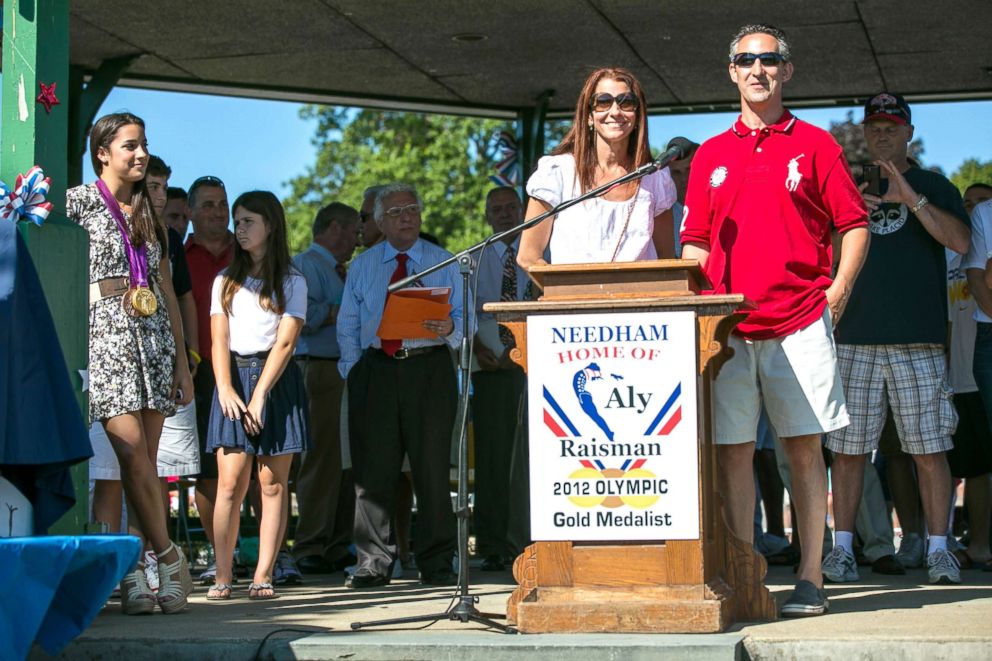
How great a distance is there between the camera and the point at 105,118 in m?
6.71

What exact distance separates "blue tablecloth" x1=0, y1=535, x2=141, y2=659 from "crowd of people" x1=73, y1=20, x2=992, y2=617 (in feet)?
4.70

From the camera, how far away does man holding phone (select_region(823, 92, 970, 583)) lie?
7.40 m

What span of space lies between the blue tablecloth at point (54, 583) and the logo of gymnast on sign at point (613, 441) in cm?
162

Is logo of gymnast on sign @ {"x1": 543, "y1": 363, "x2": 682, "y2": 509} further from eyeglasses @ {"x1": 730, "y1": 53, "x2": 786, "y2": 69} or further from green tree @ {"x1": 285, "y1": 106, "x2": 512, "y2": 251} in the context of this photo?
green tree @ {"x1": 285, "y1": 106, "x2": 512, "y2": 251}

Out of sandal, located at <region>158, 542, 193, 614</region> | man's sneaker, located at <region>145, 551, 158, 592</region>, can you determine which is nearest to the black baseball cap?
sandal, located at <region>158, 542, 193, 614</region>

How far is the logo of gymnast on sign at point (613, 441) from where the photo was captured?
5.41 m

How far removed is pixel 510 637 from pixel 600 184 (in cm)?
196

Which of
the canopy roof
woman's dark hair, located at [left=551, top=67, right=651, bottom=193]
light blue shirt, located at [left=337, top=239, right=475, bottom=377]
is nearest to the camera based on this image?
woman's dark hair, located at [left=551, top=67, right=651, bottom=193]

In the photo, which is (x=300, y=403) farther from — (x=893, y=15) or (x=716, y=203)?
(x=893, y=15)

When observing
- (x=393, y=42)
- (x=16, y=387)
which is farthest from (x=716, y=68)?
(x=16, y=387)

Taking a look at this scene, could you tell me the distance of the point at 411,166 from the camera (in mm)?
45281

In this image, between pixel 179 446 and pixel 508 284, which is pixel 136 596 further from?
pixel 508 284

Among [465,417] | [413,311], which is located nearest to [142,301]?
[413,311]

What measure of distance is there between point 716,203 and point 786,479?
321 centimetres
